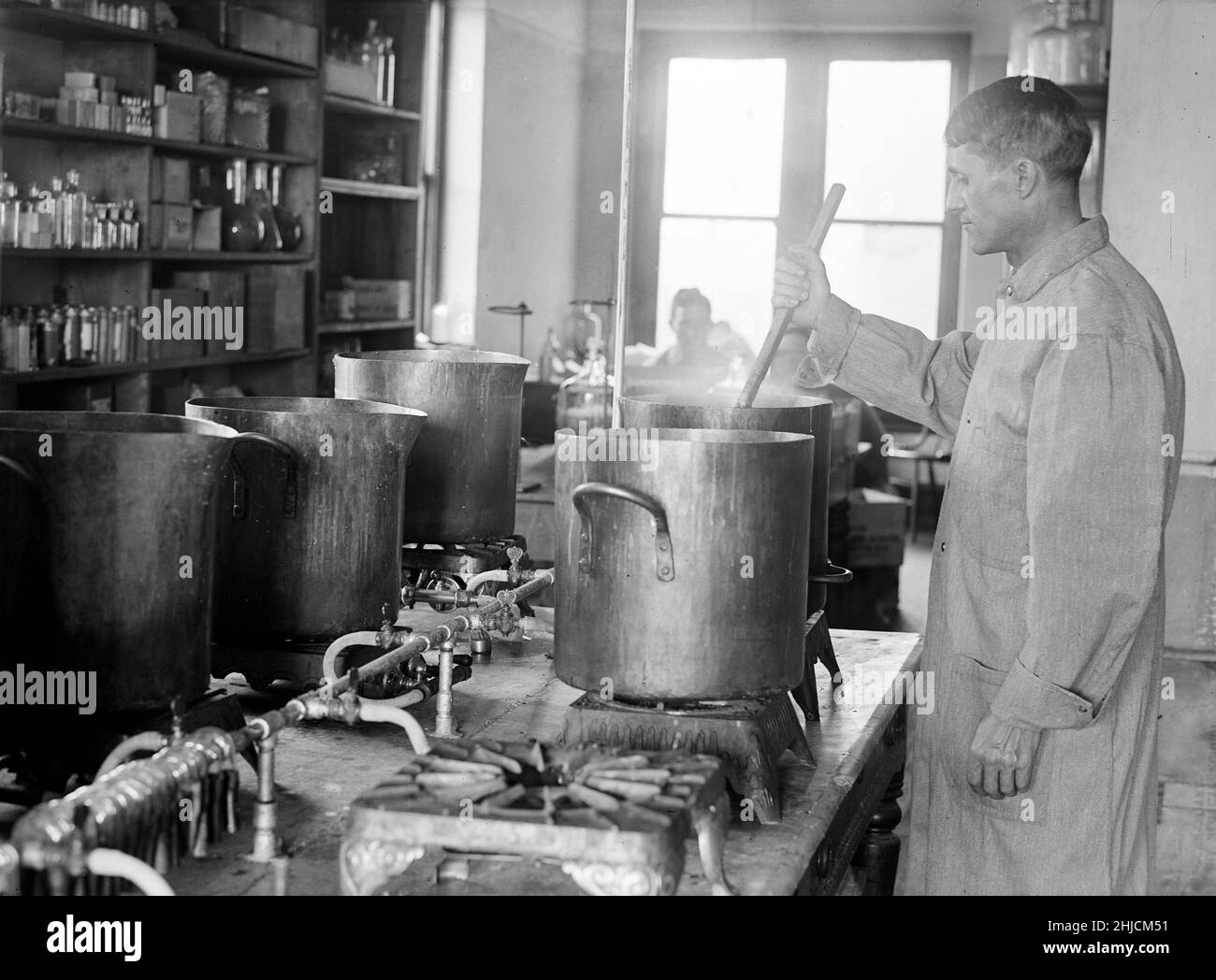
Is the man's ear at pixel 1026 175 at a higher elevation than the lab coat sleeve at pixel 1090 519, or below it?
higher

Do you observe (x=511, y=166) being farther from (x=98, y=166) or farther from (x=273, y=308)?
(x=98, y=166)

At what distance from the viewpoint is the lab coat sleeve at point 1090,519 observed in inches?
73.4

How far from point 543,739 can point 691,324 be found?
591cm

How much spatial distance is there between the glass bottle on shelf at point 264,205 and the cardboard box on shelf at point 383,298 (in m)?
1.01

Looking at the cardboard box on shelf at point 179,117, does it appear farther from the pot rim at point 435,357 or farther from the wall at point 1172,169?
the wall at point 1172,169

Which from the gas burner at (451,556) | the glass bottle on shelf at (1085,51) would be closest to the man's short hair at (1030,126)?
the gas burner at (451,556)

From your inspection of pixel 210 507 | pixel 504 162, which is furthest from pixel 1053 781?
pixel 504 162

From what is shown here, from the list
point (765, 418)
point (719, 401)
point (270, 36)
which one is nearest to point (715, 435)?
point (765, 418)

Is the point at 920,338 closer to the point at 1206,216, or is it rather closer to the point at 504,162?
the point at 1206,216

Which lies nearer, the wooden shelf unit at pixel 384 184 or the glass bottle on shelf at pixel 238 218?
the glass bottle on shelf at pixel 238 218

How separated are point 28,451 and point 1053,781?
4.54 feet

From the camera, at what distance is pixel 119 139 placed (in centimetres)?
455

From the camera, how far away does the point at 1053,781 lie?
6.53ft
